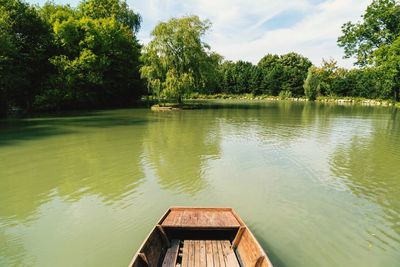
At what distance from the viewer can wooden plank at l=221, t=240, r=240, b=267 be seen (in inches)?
194

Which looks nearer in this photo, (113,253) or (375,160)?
(113,253)

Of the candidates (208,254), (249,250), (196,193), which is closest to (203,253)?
(208,254)

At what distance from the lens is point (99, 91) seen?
42375 millimetres

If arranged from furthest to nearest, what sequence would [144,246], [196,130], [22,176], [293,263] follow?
[196,130], [22,176], [293,263], [144,246]

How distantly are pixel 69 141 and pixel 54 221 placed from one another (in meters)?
10.4

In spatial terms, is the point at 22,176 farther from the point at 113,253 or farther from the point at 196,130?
the point at 196,130

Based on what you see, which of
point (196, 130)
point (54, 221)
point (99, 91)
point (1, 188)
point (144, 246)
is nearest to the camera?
point (144, 246)

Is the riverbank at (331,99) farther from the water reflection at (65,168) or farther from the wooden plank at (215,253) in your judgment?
the wooden plank at (215,253)

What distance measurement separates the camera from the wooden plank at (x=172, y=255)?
495 centimetres

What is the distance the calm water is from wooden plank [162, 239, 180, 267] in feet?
2.71

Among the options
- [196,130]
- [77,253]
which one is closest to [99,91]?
[196,130]

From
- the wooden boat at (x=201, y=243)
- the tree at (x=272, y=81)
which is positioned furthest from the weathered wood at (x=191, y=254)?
the tree at (x=272, y=81)

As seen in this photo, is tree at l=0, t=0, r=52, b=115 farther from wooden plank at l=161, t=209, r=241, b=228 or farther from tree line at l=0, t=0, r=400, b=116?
wooden plank at l=161, t=209, r=241, b=228

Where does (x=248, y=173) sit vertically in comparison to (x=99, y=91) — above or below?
below
